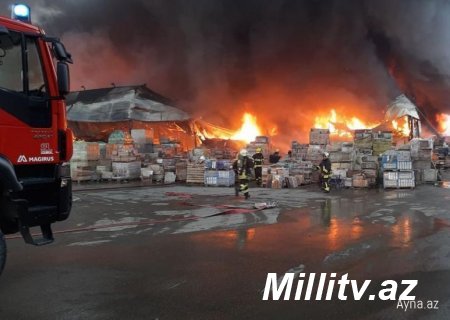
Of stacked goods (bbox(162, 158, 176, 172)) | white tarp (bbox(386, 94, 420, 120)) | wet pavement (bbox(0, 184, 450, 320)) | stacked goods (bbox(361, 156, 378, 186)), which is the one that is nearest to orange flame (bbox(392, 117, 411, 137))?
white tarp (bbox(386, 94, 420, 120))

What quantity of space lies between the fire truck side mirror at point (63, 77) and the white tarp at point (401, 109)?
25045 mm

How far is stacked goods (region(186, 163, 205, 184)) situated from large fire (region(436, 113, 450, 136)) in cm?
2272

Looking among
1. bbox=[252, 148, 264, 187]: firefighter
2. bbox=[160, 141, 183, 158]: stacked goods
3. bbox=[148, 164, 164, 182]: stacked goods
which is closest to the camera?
bbox=[252, 148, 264, 187]: firefighter

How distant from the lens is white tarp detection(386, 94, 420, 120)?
27022 mm

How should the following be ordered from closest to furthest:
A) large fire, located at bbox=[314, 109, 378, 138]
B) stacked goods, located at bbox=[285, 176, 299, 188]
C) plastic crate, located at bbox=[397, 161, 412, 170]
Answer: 1. plastic crate, located at bbox=[397, 161, 412, 170]
2. stacked goods, located at bbox=[285, 176, 299, 188]
3. large fire, located at bbox=[314, 109, 378, 138]

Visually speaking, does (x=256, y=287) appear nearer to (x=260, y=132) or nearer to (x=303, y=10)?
(x=260, y=132)

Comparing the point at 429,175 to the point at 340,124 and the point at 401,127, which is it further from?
the point at 340,124

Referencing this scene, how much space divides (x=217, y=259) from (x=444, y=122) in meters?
32.4

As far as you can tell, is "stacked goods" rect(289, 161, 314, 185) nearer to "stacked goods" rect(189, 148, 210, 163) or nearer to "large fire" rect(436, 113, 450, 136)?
"stacked goods" rect(189, 148, 210, 163)

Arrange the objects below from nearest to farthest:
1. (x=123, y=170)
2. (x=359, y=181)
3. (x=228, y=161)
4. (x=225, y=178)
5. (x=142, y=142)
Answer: (x=359, y=181)
(x=225, y=178)
(x=228, y=161)
(x=123, y=170)
(x=142, y=142)

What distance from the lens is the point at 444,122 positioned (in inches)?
1334

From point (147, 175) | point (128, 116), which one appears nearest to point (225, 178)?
point (147, 175)

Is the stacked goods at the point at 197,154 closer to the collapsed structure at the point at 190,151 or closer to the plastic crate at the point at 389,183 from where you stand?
the collapsed structure at the point at 190,151

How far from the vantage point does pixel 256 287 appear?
488cm
